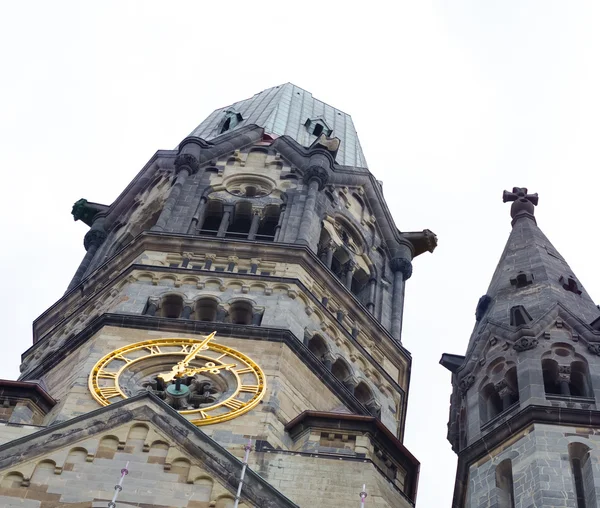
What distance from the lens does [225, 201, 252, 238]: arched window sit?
36381 millimetres

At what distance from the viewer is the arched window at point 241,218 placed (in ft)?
119

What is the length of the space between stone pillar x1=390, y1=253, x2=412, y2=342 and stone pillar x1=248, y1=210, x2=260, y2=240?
13.4ft

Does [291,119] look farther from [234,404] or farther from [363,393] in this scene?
[234,404]

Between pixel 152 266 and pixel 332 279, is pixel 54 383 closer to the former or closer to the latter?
pixel 152 266

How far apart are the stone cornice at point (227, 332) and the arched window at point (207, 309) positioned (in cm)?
133

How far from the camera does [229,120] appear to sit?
145 ft

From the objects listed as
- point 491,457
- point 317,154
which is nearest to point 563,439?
point 491,457

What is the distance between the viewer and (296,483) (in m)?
23.6

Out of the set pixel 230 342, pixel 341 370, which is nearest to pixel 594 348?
pixel 341 370

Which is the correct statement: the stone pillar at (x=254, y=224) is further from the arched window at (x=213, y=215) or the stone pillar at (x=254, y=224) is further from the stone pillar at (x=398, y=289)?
the stone pillar at (x=398, y=289)

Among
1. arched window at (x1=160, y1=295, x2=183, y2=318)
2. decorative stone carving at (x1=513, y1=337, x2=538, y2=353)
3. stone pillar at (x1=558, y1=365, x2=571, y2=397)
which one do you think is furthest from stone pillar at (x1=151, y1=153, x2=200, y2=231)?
stone pillar at (x1=558, y1=365, x2=571, y2=397)

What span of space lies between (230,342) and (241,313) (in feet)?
6.64

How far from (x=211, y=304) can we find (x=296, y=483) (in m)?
8.24

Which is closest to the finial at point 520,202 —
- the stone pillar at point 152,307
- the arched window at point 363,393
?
the arched window at point 363,393
